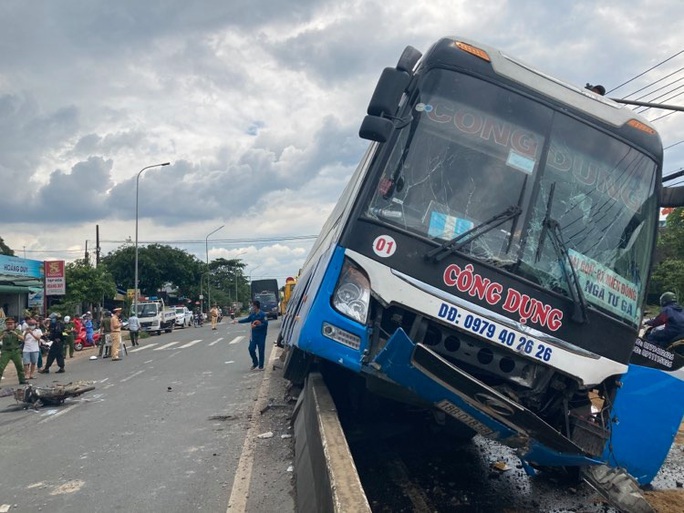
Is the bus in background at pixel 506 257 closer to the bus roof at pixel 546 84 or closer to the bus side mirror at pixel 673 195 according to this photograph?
the bus roof at pixel 546 84

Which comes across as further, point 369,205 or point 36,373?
point 36,373

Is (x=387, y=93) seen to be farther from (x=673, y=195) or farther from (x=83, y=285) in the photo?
(x=83, y=285)

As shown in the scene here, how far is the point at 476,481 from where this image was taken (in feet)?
18.6

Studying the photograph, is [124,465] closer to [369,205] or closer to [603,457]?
[369,205]

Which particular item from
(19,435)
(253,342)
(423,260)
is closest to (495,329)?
(423,260)

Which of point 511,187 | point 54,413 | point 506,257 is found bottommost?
point 54,413

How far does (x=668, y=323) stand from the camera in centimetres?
793

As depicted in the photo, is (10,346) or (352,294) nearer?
(352,294)

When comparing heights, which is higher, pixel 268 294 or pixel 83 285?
pixel 83 285

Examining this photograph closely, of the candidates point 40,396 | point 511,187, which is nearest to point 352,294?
point 511,187

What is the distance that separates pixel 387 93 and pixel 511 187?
114 centimetres

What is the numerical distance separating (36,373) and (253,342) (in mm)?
7137

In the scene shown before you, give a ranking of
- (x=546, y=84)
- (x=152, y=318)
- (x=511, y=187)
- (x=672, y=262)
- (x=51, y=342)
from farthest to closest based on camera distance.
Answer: (x=152, y=318), (x=672, y=262), (x=51, y=342), (x=546, y=84), (x=511, y=187)

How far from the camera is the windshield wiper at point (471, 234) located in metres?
4.41
